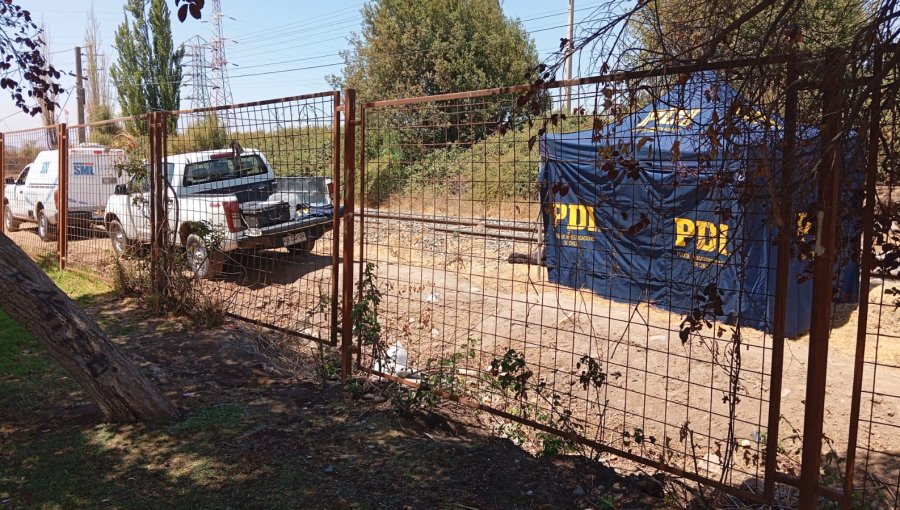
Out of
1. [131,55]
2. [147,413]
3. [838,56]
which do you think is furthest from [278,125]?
[131,55]

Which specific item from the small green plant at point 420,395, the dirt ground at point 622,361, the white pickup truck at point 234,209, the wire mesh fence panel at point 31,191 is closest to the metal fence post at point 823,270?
the dirt ground at point 622,361

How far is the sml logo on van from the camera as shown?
11016mm

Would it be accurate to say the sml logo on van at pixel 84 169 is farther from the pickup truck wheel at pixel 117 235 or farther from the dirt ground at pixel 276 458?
the dirt ground at pixel 276 458

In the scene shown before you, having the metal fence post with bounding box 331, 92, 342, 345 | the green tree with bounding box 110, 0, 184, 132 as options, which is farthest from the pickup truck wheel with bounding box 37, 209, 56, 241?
the green tree with bounding box 110, 0, 184, 132

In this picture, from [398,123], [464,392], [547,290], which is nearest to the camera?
[464,392]

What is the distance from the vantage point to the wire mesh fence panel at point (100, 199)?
8219mm

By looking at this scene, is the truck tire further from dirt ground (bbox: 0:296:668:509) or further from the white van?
dirt ground (bbox: 0:296:668:509)

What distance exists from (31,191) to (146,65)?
2457 centimetres

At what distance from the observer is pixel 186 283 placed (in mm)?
7164

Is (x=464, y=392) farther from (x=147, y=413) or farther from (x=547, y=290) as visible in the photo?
(x=547, y=290)

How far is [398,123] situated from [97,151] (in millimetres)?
7453

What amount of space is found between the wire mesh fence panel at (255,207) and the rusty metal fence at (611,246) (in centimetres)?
5

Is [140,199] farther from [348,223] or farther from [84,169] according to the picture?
[84,169]

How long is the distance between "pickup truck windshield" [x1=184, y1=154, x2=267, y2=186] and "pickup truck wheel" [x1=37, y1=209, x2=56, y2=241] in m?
5.88
